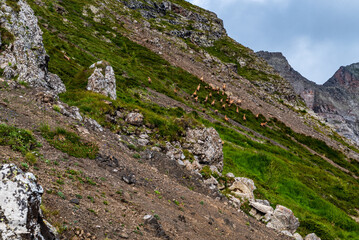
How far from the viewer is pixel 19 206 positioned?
5.82 m

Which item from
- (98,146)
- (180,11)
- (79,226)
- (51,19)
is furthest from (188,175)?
(180,11)

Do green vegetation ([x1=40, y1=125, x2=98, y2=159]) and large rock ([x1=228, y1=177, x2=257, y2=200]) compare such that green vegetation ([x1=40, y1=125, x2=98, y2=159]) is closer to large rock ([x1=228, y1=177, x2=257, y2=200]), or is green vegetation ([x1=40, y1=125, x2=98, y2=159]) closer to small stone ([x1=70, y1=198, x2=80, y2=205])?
small stone ([x1=70, y1=198, x2=80, y2=205])

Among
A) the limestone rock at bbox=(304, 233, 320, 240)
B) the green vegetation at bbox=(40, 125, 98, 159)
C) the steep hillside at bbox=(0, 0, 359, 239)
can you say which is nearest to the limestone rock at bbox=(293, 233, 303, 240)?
the steep hillside at bbox=(0, 0, 359, 239)

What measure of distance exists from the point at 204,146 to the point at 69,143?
1698 centimetres

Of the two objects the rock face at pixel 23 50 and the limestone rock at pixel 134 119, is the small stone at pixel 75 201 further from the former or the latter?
the rock face at pixel 23 50

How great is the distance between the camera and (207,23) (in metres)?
191

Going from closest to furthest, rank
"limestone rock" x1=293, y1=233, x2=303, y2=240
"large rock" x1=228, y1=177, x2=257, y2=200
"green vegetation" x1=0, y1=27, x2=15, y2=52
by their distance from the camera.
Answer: "limestone rock" x1=293, y1=233, x2=303, y2=240 → "green vegetation" x1=0, y1=27, x2=15, y2=52 → "large rock" x1=228, y1=177, x2=257, y2=200

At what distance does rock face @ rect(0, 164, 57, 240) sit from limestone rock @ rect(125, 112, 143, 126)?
20.4 meters

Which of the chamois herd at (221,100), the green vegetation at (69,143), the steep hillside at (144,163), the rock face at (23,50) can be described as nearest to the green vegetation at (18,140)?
the steep hillside at (144,163)

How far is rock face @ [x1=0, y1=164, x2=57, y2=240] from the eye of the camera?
5570 mm

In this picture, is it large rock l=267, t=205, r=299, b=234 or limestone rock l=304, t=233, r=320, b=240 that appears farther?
limestone rock l=304, t=233, r=320, b=240

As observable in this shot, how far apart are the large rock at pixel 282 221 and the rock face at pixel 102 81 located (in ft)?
89.3

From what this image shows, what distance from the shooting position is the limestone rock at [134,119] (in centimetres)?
2684

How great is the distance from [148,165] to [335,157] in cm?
8405
